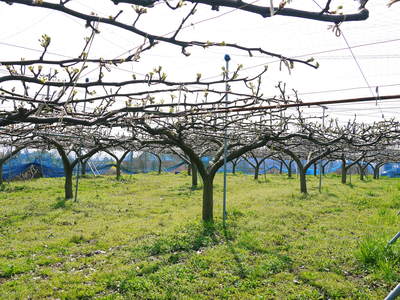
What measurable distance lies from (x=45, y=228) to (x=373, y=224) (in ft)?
28.3

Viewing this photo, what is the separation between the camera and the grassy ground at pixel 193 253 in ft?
14.6

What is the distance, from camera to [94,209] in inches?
411

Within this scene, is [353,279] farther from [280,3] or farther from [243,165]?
[243,165]

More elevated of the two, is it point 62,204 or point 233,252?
point 62,204

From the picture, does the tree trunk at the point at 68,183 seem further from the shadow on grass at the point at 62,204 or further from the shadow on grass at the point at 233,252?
the shadow on grass at the point at 233,252

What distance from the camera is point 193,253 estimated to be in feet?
19.6

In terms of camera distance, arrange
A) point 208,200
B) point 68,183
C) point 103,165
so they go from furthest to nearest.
→ point 103,165 < point 68,183 < point 208,200

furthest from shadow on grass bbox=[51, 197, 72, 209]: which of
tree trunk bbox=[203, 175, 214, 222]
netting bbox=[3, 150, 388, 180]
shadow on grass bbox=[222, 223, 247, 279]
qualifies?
netting bbox=[3, 150, 388, 180]

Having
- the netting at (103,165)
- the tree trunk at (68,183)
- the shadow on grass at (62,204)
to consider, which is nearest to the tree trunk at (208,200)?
the shadow on grass at (62,204)

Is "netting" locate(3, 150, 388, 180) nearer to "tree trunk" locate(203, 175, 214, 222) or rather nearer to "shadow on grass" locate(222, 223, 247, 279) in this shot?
"tree trunk" locate(203, 175, 214, 222)

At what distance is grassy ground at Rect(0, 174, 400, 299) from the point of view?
4.45m

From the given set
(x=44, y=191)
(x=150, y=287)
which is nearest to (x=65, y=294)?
(x=150, y=287)

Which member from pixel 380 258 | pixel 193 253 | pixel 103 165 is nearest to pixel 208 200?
pixel 193 253

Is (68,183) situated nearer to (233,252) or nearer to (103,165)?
(233,252)
